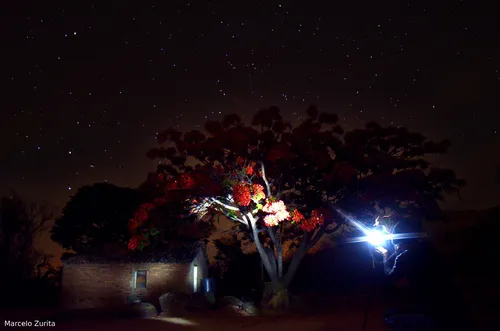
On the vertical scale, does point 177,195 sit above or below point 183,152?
below

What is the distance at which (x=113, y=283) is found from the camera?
79.3ft

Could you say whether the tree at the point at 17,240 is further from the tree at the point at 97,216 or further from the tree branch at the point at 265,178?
the tree branch at the point at 265,178

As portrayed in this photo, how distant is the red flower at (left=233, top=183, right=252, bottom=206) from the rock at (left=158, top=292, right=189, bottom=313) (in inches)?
189

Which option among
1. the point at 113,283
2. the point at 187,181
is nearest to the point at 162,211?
the point at 187,181

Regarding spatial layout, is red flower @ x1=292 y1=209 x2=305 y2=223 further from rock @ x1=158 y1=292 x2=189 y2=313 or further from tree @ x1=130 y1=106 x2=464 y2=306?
rock @ x1=158 y1=292 x2=189 y2=313

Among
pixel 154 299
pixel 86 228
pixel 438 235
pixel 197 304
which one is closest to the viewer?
pixel 438 235

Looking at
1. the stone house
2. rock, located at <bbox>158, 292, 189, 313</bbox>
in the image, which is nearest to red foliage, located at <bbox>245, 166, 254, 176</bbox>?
rock, located at <bbox>158, 292, 189, 313</bbox>

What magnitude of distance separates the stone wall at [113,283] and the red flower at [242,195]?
28.3 feet

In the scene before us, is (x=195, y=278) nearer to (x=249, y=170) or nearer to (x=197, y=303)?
(x=197, y=303)

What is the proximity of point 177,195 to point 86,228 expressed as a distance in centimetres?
1230

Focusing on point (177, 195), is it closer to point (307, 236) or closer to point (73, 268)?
point (307, 236)

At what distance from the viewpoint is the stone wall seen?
2397cm

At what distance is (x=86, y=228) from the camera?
2762 centimetres

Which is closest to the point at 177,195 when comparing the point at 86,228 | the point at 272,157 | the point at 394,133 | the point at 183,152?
the point at 183,152
